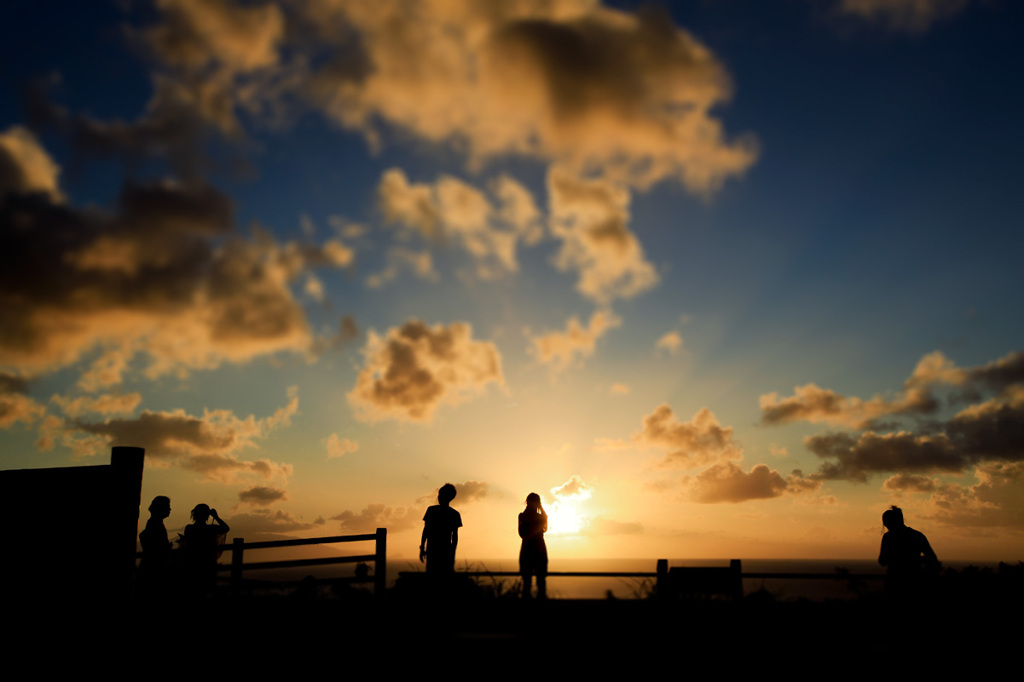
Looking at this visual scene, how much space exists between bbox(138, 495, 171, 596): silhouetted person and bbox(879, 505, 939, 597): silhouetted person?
10.3 m

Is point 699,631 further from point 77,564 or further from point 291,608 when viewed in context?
point 77,564

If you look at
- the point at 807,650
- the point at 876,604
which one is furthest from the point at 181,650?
the point at 876,604

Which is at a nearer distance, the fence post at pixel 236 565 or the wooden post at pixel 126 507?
the wooden post at pixel 126 507

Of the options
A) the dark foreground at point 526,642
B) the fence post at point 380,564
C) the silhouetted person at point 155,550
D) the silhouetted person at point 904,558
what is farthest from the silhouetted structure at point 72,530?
the silhouetted person at point 904,558

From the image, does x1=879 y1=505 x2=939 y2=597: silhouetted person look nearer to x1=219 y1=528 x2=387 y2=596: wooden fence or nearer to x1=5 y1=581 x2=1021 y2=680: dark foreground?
x1=5 y1=581 x2=1021 y2=680: dark foreground

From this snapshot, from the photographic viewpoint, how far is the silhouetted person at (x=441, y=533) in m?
10.7

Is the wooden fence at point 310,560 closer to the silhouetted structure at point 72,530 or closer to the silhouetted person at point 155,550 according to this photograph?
the silhouetted person at point 155,550

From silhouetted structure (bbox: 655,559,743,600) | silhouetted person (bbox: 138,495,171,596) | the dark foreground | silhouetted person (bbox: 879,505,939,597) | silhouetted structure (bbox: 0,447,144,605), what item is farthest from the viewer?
silhouetted structure (bbox: 655,559,743,600)

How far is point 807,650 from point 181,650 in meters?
5.76

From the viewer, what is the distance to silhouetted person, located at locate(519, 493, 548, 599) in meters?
10.9

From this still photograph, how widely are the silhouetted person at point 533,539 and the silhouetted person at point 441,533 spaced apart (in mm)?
1116

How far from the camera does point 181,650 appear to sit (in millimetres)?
6500

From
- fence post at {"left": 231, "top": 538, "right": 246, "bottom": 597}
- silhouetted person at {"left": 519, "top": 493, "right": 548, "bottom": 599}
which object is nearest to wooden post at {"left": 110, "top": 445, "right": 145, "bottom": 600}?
fence post at {"left": 231, "top": 538, "right": 246, "bottom": 597}

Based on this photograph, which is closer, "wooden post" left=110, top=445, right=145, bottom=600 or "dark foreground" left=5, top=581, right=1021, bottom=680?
"dark foreground" left=5, top=581, right=1021, bottom=680
